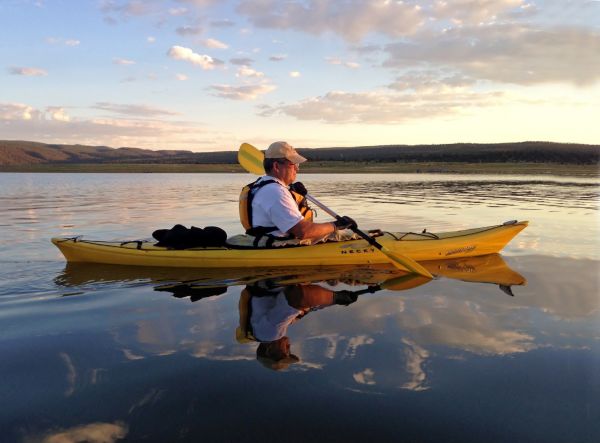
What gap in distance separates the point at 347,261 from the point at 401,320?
2858mm

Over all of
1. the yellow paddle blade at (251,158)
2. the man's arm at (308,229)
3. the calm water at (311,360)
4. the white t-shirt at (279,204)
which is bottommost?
the calm water at (311,360)

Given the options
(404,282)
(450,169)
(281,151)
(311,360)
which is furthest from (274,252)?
(450,169)

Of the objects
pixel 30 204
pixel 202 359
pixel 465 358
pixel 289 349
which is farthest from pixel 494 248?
pixel 30 204

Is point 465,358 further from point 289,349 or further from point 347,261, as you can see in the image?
point 347,261

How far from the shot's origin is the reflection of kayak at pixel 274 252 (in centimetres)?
751

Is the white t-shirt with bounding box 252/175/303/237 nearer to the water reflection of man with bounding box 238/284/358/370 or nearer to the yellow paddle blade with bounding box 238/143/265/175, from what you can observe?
the water reflection of man with bounding box 238/284/358/370

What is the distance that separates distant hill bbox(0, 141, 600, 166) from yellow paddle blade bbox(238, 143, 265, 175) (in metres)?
64.8

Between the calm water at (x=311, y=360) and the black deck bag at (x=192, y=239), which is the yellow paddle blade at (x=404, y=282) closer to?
the calm water at (x=311, y=360)

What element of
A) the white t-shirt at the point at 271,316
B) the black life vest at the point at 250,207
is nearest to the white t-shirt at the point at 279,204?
the black life vest at the point at 250,207

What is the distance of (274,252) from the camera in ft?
24.5

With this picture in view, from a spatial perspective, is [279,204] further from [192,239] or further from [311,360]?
[311,360]

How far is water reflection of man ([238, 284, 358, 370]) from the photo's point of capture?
4.06m

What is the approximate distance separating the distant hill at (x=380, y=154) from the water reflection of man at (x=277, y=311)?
221ft

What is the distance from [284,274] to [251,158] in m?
2.98
